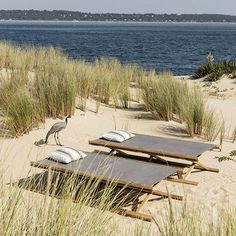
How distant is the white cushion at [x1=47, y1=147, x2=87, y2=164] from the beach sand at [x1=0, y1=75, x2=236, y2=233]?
31cm

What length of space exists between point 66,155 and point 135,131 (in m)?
3.31

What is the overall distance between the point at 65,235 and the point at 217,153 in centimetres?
515

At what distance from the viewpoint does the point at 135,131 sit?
9.30m

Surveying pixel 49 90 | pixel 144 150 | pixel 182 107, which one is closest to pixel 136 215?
pixel 144 150

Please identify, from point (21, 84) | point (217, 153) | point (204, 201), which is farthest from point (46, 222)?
point (21, 84)

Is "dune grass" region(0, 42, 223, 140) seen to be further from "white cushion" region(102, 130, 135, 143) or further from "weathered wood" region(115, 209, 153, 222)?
"weathered wood" region(115, 209, 153, 222)

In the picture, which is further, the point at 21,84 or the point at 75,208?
the point at 21,84

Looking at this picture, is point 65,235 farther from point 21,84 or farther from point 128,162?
point 21,84

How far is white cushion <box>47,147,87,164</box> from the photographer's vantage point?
6.04m

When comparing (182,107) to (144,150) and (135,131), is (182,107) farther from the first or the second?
(144,150)

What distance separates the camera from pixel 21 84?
9945mm

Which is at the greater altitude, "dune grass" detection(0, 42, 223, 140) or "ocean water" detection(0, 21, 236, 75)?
"dune grass" detection(0, 42, 223, 140)

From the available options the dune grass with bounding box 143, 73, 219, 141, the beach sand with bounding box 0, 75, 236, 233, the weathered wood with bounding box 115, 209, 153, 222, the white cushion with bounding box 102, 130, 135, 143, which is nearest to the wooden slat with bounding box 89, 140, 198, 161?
the white cushion with bounding box 102, 130, 135, 143

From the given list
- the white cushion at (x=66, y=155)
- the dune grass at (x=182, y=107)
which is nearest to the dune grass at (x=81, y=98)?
the dune grass at (x=182, y=107)
